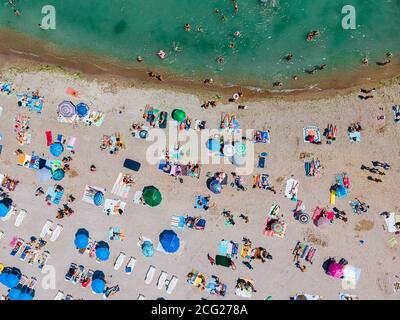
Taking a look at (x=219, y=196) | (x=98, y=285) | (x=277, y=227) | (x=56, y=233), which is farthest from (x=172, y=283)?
(x=56, y=233)

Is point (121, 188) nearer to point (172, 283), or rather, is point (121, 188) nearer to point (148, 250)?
point (148, 250)

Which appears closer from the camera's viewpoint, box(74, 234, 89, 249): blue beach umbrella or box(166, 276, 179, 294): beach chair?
box(74, 234, 89, 249): blue beach umbrella

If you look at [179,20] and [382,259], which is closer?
[382,259]

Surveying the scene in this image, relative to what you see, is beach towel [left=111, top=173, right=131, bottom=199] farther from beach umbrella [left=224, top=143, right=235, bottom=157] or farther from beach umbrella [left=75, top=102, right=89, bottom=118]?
beach umbrella [left=224, top=143, right=235, bottom=157]

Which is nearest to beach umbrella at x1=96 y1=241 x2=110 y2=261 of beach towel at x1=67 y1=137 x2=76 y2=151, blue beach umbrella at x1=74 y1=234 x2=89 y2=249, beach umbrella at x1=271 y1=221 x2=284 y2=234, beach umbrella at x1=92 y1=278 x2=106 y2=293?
blue beach umbrella at x1=74 y1=234 x2=89 y2=249
